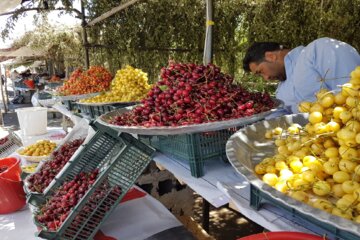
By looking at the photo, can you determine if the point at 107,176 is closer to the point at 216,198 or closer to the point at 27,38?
the point at 216,198

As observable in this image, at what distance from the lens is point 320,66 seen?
2297 millimetres

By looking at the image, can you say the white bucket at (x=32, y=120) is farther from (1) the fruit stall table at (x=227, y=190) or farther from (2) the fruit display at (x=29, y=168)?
(1) the fruit stall table at (x=227, y=190)

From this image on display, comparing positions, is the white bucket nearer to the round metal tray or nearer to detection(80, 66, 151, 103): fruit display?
detection(80, 66, 151, 103): fruit display

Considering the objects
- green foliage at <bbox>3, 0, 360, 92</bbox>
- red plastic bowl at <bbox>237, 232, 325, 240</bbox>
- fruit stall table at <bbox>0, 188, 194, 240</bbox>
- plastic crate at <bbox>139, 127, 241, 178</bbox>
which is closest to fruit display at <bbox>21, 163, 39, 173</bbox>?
fruit stall table at <bbox>0, 188, 194, 240</bbox>

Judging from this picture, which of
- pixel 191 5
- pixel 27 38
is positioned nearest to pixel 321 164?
pixel 191 5

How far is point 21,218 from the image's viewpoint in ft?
7.24

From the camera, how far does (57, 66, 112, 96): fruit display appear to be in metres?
4.25

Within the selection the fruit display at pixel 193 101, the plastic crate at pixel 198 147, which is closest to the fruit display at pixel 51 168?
the fruit display at pixel 193 101

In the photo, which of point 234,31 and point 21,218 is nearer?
point 21,218

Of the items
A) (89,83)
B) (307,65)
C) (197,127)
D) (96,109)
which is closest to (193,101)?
(197,127)

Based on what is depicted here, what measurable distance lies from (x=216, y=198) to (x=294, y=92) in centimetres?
141

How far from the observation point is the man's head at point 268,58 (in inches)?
107

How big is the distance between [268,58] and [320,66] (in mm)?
522

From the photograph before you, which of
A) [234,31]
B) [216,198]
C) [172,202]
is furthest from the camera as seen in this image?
[234,31]
